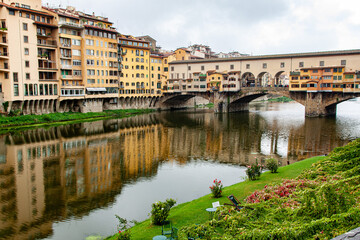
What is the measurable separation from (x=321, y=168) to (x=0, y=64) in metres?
49.3

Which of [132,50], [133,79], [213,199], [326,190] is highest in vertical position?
[132,50]

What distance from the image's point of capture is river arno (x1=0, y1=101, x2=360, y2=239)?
1655 centimetres

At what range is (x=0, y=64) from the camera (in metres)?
47.7

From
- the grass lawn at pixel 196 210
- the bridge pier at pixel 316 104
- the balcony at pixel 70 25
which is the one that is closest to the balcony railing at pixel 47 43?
the balcony at pixel 70 25

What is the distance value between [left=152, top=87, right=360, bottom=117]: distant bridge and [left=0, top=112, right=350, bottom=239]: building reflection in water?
6223 mm

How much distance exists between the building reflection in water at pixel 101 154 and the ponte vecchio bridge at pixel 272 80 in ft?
23.8

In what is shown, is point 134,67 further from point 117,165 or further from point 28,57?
point 117,165

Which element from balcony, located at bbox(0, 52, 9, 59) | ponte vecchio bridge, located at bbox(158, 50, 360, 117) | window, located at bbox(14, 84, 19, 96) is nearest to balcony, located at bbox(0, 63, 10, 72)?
balcony, located at bbox(0, 52, 9, 59)

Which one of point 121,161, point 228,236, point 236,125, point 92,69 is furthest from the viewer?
point 92,69

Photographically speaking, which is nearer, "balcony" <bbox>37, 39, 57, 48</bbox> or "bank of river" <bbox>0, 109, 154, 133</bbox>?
"bank of river" <bbox>0, 109, 154, 133</bbox>

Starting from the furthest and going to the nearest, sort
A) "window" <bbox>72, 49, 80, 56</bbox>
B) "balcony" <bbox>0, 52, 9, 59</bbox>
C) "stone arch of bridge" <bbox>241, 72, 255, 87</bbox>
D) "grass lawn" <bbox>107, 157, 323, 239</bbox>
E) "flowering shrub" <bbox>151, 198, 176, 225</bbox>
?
1. "stone arch of bridge" <bbox>241, 72, 255, 87</bbox>
2. "window" <bbox>72, 49, 80, 56</bbox>
3. "balcony" <bbox>0, 52, 9, 59</bbox>
4. "flowering shrub" <bbox>151, 198, 176, 225</bbox>
5. "grass lawn" <bbox>107, 157, 323, 239</bbox>

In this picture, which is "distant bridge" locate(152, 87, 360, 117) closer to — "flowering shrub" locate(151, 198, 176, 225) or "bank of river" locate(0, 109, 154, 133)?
"bank of river" locate(0, 109, 154, 133)

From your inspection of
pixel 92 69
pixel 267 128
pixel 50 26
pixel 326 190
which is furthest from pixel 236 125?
pixel 326 190

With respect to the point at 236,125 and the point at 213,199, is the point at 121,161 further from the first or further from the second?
the point at 236,125
